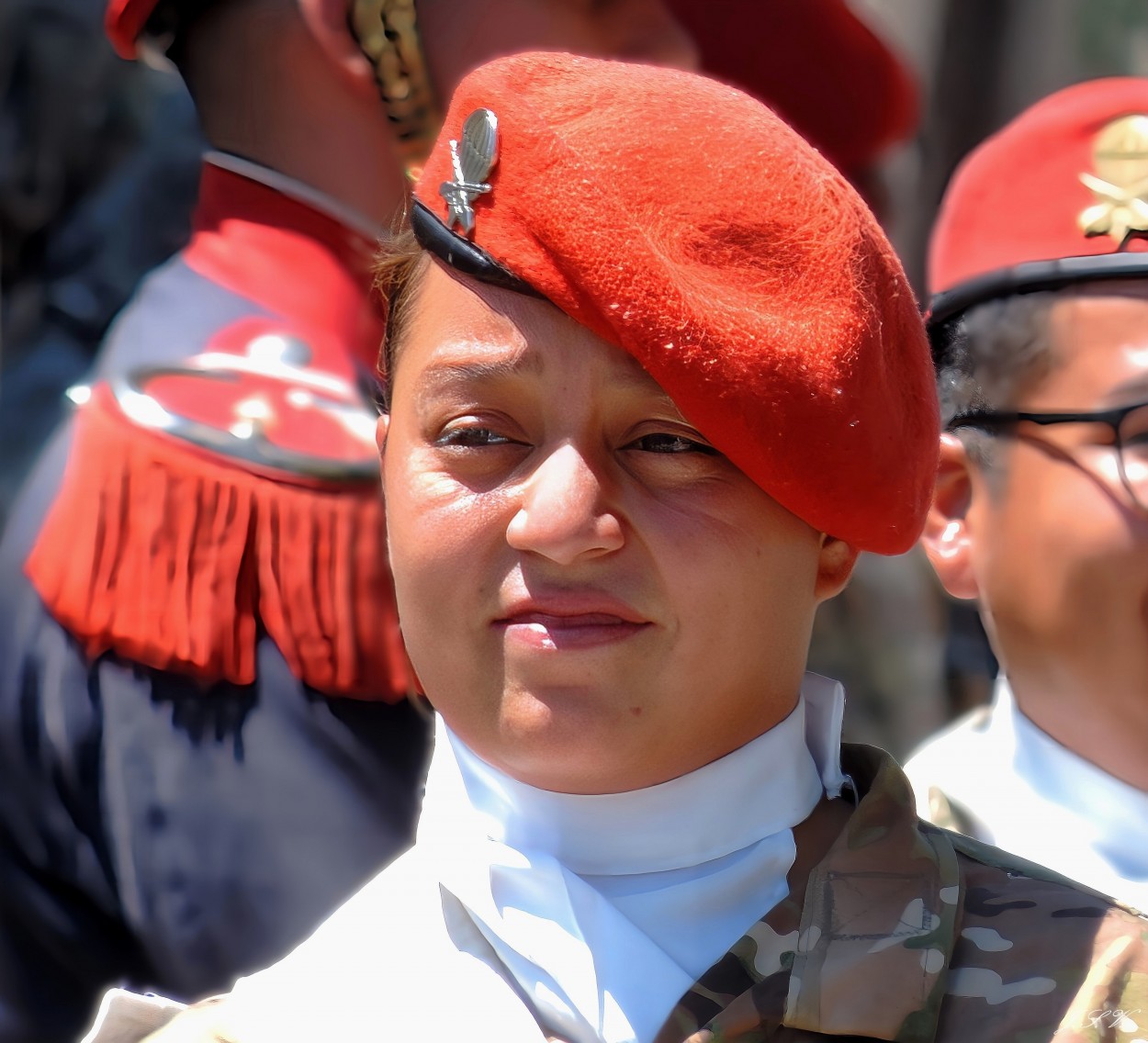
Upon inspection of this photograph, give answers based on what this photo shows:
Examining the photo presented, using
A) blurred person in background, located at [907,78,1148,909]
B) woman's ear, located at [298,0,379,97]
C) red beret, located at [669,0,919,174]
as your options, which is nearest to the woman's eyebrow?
blurred person in background, located at [907,78,1148,909]

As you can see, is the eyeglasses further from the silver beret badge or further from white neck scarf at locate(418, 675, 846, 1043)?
the silver beret badge

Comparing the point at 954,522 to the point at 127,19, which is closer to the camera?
the point at 954,522

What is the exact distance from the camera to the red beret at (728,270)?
1.11 meters

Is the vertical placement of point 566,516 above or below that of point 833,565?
above

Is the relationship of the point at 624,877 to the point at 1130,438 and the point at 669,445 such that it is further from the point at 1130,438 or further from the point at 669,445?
the point at 1130,438

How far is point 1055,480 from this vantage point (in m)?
1.79

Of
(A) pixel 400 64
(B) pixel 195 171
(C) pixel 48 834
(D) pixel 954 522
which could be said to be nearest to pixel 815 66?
(A) pixel 400 64

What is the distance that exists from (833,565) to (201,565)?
1.00 metres

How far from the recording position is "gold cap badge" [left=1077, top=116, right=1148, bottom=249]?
5.97 ft

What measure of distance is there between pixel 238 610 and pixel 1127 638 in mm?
1064

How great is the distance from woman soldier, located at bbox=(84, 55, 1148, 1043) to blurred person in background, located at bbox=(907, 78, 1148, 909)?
582 mm

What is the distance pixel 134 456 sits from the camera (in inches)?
80.0

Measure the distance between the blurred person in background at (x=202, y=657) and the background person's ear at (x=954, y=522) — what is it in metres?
0.69

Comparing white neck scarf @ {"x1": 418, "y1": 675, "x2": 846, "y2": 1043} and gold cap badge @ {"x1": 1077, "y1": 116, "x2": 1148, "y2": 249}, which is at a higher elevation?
gold cap badge @ {"x1": 1077, "y1": 116, "x2": 1148, "y2": 249}
